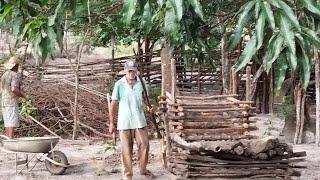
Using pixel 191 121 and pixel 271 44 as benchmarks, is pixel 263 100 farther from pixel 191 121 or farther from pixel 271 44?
pixel 271 44

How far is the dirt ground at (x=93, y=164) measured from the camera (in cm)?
757

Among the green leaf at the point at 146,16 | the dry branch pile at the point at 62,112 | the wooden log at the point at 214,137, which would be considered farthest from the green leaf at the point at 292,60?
the dry branch pile at the point at 62,112

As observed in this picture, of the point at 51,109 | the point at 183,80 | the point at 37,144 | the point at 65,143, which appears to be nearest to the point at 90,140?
the point at 65,143

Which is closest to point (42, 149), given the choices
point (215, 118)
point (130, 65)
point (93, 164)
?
point (93, 164)

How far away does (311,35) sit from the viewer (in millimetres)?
2463

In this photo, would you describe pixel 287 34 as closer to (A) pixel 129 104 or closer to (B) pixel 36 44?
(B) pixel 36 44

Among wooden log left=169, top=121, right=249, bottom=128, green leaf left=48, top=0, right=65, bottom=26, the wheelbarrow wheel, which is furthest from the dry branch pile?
green leaf left=48, top=0, right=65, bottom=26

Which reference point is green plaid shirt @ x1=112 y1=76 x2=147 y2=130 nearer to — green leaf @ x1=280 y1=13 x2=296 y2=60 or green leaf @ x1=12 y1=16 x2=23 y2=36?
green leaf @ x1=12 y1=16 x2=23 y2=36

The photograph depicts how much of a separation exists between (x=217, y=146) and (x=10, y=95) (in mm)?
3629

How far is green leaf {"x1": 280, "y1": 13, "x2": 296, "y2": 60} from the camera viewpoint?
2.35m

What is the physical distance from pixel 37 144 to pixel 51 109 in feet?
13.8

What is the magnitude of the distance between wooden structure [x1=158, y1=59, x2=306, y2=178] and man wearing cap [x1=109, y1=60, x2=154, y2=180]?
425 mm

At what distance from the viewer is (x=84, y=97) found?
12094 millimetres

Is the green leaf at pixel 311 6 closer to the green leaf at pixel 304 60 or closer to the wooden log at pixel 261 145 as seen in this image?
the green leaf at pixel 304 60
